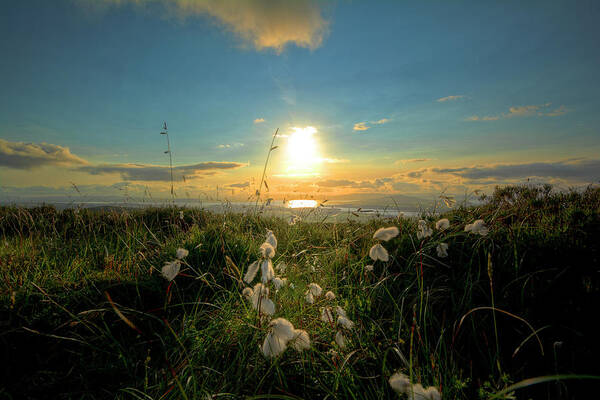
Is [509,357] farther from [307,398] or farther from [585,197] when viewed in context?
[585,197]

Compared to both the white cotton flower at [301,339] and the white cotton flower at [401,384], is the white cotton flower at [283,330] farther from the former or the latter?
the white cotton flower at [401,384]

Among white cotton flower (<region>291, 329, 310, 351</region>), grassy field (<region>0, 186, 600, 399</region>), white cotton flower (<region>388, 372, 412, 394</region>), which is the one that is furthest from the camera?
grassy field (<region>0, 186, 600, 399</region>)

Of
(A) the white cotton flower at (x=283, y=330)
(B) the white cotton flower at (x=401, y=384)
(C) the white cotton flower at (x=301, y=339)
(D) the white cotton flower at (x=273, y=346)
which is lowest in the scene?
(B) the white cotton flower at (x=401, y=384)

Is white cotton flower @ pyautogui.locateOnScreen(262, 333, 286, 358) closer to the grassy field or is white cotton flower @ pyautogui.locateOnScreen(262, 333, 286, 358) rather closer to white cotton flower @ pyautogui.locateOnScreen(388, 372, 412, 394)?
the grassy field

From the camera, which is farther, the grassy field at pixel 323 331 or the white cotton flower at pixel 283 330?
the grassy field at pixel 323 331

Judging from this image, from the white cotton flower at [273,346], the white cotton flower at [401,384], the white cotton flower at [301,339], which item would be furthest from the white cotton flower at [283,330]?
the white cotton flower at [401,384]

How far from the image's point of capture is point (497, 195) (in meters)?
10.0

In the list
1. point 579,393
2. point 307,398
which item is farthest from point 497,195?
point 307,398

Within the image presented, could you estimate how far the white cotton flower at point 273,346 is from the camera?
58.8 inches

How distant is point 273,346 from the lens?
1499mm

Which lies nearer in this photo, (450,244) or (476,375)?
(476,375)

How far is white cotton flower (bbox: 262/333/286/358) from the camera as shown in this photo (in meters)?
1.49

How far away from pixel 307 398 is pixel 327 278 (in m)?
1.91

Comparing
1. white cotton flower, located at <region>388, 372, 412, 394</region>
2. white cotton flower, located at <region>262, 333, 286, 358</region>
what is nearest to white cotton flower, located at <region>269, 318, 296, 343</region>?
white cotton flower, located at <region>262, 333, 286, 358</region>
